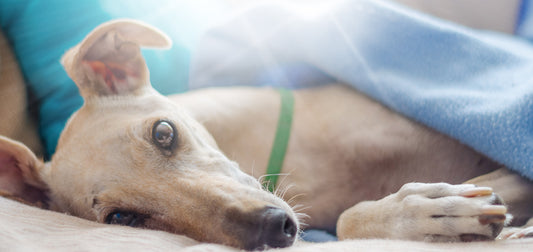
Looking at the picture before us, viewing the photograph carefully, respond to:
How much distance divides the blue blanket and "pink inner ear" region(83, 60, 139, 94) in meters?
0.43

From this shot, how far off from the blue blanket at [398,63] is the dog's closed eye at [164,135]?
0.71 meters

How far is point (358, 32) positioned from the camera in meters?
1.57

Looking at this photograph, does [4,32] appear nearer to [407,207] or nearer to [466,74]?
[407,207]

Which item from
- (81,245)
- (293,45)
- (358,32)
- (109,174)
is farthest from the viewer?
(293,45)

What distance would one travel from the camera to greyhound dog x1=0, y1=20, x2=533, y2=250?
0.85 metres

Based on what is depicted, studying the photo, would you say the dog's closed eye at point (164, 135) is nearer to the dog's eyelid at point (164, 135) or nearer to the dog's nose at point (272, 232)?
the dog's eyelid at point (164, 135)

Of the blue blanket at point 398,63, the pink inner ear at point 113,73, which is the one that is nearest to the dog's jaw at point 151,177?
the pink inner ear at point 113,73

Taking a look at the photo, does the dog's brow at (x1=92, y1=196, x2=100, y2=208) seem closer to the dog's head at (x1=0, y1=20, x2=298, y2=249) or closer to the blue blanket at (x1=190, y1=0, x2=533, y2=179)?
the dog's head at (x1=0, y1=20, x2=298, y2=249)

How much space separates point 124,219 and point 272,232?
0.43 metres

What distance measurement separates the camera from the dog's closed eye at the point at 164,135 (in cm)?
106

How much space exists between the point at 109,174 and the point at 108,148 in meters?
0.07

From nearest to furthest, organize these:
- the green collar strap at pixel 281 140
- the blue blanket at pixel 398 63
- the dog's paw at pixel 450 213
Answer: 1. the dog's paw at pixel 450 213
2. the blue blanket at pixel 398 63
3. the green collar strap at pixel 281 140

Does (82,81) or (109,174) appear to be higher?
(82,81)

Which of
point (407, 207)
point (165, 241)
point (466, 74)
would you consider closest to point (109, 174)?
point (165, 241)
